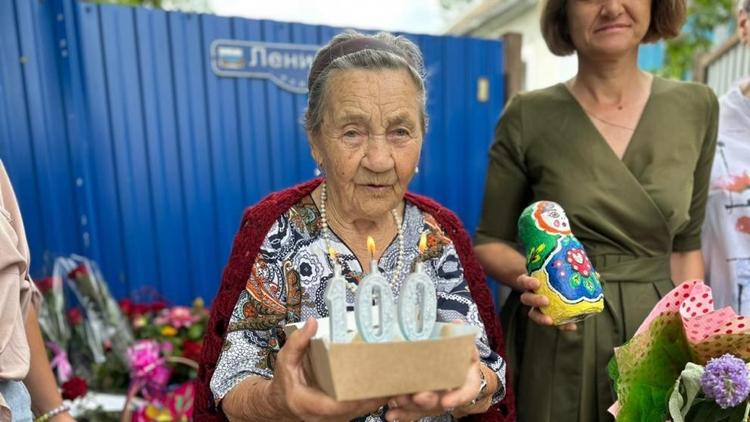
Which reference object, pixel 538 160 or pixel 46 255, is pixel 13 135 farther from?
pixel 538 160

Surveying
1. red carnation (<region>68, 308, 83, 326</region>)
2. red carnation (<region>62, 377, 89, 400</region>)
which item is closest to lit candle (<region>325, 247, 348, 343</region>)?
red carnation (<region>62, 377, 89, 400</region>)

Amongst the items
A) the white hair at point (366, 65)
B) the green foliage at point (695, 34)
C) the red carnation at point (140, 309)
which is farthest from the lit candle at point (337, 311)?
the green foliage at point (695, 34)

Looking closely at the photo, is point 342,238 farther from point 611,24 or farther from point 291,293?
point 611,24

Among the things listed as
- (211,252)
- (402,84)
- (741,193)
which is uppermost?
(402,84)

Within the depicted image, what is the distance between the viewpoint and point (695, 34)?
20.5 feet

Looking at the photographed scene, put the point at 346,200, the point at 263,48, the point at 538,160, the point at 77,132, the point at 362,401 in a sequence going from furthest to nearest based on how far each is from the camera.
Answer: the point at 263,48
the point at 77,132
the point at 538,160
the point at 346,200
the point at 362,401

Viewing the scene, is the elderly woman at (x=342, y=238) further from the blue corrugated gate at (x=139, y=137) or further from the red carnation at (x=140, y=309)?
the blue corrugated gate at (x=139, y=137)

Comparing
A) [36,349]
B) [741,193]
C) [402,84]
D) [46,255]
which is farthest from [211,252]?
[741,193]

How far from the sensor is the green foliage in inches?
234

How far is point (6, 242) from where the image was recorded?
1061 mm

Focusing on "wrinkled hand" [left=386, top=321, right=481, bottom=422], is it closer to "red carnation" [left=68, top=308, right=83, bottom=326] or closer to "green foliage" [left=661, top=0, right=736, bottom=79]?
"red carnation" [left=68, top=308, right=83, bottom=326]

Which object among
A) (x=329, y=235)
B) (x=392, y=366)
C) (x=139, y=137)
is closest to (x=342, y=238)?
(x=329, y=235)

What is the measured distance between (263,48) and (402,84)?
2370 mm

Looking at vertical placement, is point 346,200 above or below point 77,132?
below
